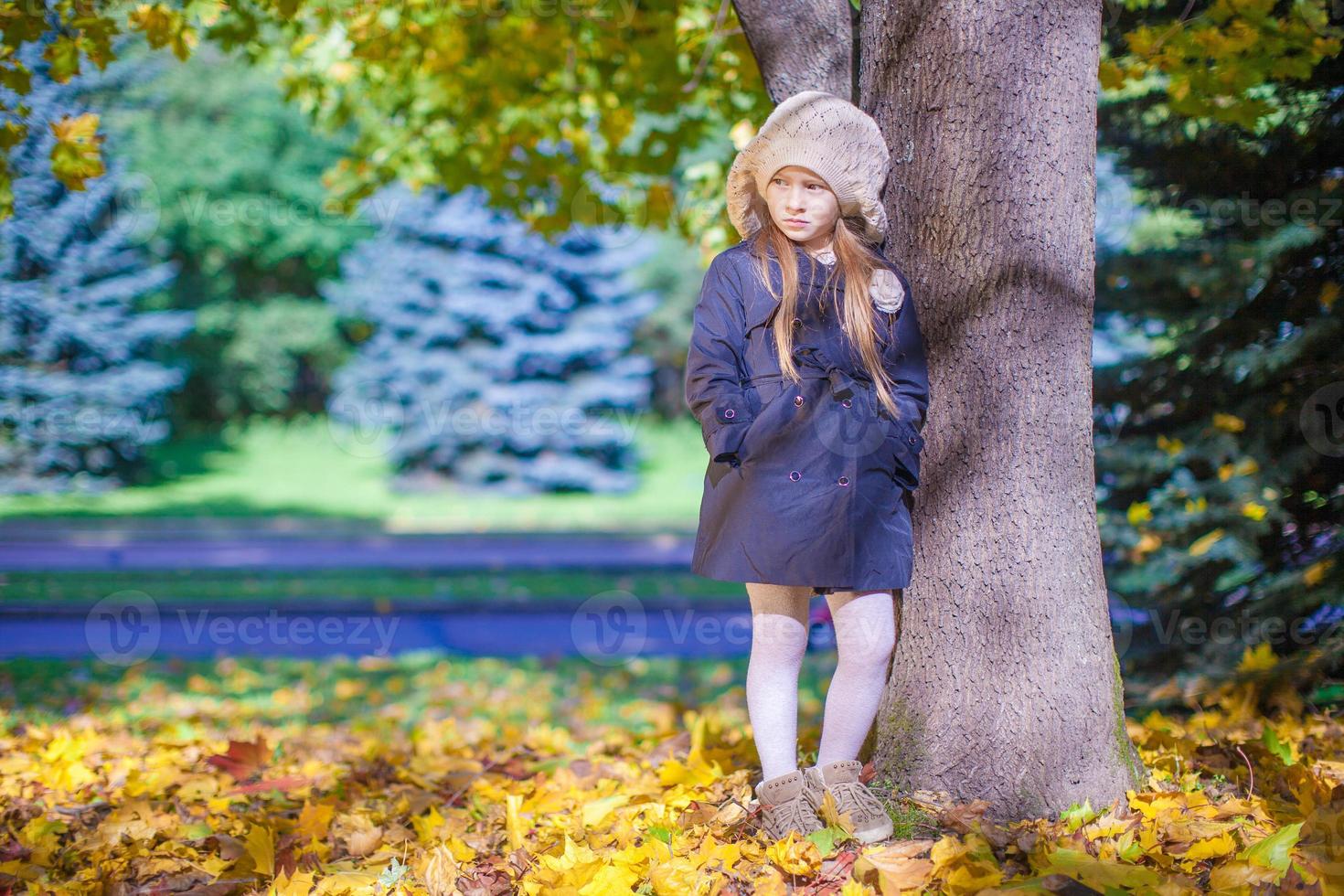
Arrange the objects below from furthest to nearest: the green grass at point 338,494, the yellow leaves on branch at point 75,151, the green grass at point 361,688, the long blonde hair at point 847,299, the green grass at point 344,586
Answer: the green grass at point 338,494
the green grass at point 344,586
the green grass at point 361,688
the yellow leaves on branch at point 75,151
the long blonde hair at point 847,299

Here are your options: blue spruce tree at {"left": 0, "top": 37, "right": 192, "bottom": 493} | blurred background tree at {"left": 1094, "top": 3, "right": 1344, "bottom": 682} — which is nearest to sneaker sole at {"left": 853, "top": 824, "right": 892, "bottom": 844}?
blurred background tree at {"left": 1094, "top": 3, "right": 1344, "bottom": 682}

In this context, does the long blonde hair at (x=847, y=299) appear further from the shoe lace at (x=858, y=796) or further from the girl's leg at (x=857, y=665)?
the shoe lace at (x=858, y=796)

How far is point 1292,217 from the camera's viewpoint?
4.51 meters

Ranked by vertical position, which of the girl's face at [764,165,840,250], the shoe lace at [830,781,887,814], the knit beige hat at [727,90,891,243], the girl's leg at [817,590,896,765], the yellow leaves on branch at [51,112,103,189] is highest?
the yellow leaves on branch at [51,112,103,189]

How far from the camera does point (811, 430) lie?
2.54 meters

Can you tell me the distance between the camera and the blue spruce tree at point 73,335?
17.5 m

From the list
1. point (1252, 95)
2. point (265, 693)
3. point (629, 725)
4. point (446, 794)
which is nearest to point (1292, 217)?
point (1252, 95)

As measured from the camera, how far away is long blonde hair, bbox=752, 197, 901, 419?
258 centimetres

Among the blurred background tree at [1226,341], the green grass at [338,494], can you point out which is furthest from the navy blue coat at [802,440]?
the green grass at [338,494]

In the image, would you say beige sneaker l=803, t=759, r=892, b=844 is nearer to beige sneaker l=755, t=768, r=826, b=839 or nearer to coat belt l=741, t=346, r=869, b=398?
beige sneaker l=755, t=768, r=826, b=839

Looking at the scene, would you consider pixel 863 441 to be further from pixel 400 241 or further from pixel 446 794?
pixel 400 241

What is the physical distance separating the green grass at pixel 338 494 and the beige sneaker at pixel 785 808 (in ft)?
45.3

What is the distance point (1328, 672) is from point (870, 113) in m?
2.71

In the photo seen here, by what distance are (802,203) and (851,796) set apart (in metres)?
1.42
